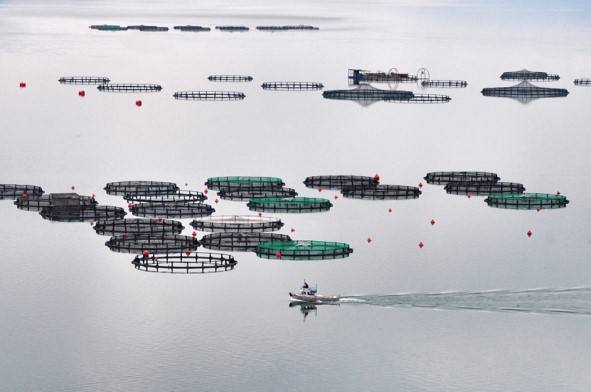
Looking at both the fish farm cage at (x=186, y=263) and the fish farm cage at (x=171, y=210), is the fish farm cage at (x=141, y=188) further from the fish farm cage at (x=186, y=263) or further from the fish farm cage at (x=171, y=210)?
the fish farm cage at (x=186, y=263)

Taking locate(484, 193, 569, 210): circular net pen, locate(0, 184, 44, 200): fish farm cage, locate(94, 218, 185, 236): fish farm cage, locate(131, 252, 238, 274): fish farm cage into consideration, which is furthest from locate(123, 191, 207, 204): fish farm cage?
locate(484, 193, 569, 210): circular net pen

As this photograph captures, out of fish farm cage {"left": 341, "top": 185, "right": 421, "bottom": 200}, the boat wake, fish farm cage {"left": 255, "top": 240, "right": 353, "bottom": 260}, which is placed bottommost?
the boat wake

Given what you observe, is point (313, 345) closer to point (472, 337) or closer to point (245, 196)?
point (472, 337)

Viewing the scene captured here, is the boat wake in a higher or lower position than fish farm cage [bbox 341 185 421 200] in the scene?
lower

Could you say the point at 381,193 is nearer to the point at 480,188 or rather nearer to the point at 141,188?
the point at 480,188

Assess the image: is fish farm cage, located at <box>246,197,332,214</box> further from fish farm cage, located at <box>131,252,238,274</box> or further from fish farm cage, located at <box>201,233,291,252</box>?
fish farm cage, located at <box>131,252,238,274</box>

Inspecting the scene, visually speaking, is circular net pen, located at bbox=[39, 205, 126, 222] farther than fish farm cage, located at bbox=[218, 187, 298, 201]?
No

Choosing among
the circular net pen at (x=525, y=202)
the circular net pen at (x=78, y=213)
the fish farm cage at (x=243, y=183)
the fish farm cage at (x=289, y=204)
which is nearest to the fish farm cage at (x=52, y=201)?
the circular net pen at (x=78, y=213)

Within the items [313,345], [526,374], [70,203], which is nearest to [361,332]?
[313,345]
